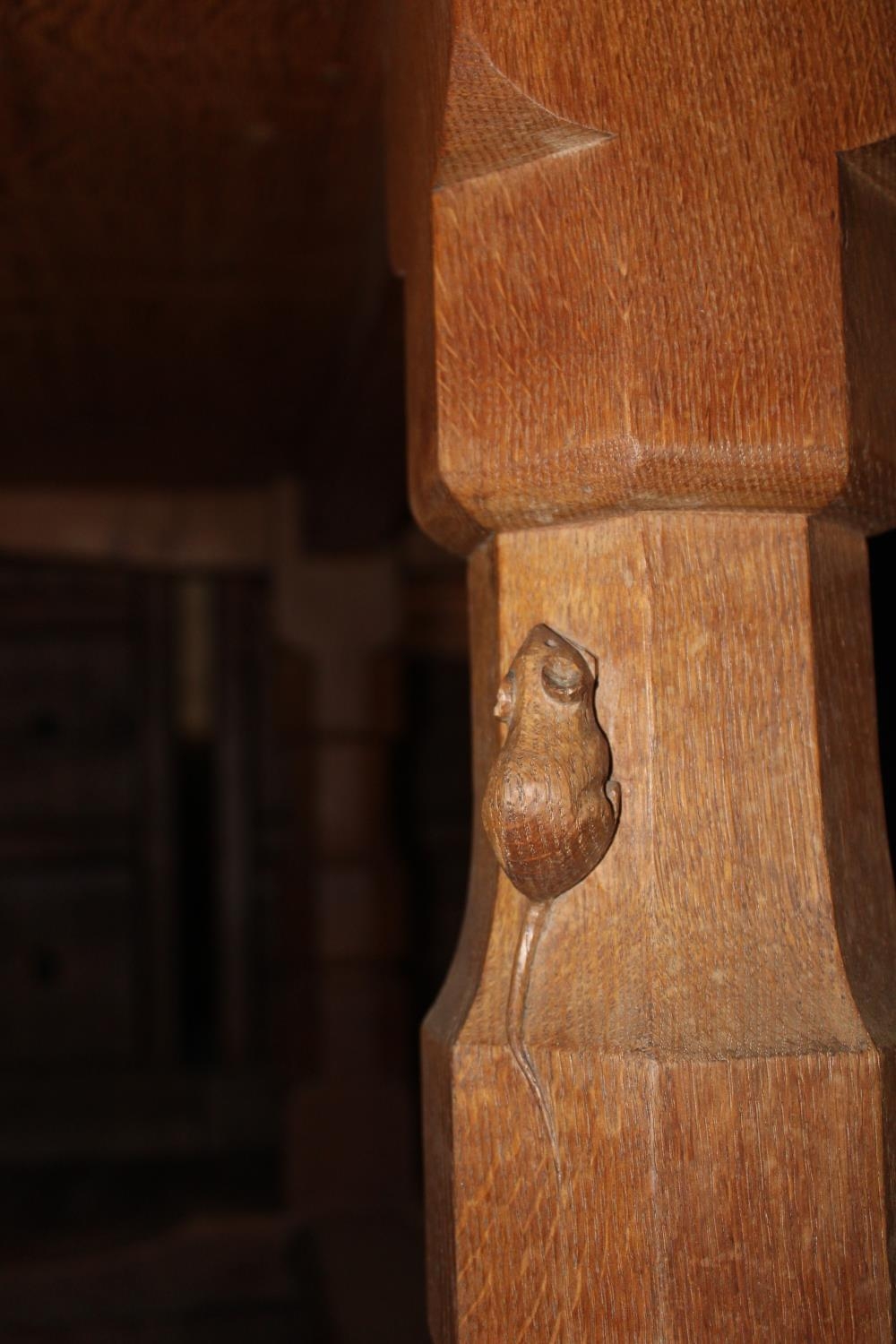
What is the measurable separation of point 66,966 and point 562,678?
3411 millimetres

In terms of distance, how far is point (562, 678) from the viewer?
60 centimetres

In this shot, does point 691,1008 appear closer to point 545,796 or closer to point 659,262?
point 545,796

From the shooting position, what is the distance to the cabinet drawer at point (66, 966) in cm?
371

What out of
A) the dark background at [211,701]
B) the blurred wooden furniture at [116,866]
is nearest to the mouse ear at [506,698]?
the dark background at [211,701]

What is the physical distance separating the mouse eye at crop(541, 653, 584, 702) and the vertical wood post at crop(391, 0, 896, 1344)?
2 centimetres

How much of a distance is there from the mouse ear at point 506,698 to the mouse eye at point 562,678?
18mm

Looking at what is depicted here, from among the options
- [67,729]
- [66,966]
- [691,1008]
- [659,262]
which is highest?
[67,729]

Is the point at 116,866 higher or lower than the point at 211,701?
lower

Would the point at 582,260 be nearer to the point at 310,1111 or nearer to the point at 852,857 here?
the point at 852,857

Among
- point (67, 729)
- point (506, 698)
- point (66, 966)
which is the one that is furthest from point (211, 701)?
point (506, 698)

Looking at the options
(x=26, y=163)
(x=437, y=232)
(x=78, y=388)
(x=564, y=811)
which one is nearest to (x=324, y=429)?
(x=78, y=388)

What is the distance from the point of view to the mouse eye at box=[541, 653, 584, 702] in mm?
602

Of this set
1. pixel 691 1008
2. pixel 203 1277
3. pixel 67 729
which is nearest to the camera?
pixel 691 1008

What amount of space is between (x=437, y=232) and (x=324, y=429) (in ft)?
5.16
